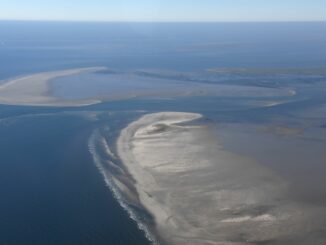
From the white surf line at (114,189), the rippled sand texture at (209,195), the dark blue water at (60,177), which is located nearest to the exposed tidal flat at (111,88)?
the dark blue water at (60,177)

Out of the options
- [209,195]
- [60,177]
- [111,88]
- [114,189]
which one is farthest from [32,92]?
[209,195]

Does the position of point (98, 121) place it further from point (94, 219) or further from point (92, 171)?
point (94, 219)

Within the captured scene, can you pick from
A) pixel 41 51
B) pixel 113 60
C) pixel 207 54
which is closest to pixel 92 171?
pixel 113 60

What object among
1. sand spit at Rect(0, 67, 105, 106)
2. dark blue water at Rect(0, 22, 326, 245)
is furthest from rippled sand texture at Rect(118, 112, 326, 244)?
sand spit at Rect(0, 67, 105, 106)

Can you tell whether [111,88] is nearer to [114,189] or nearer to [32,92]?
[32,92]

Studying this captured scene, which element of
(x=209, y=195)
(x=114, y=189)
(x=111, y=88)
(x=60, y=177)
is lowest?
(x=209, y=195)

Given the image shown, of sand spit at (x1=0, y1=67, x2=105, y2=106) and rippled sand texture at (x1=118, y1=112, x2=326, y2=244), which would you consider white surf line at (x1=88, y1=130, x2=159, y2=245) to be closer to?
rippled sand texture at (x1=118, y1=112, x2=326, y2=244)
